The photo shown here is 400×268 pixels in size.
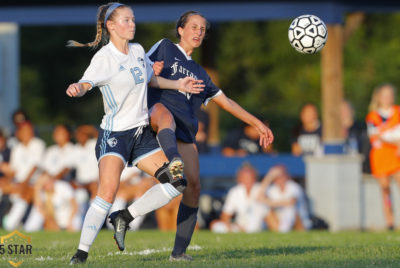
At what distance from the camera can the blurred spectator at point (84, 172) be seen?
14234 mm

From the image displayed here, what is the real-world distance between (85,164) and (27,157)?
97cm

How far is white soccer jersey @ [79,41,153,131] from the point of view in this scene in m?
6.89

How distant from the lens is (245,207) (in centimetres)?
1396

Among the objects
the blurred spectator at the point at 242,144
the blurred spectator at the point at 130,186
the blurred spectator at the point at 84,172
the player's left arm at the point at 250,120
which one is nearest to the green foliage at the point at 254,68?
the blurred spectator at the point at 242,144

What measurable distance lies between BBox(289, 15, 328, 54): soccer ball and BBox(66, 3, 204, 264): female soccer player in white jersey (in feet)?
5.95

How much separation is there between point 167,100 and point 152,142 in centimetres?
50

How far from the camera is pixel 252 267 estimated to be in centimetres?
676

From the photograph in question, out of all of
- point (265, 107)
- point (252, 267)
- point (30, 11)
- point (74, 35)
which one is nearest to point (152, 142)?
point (252, 267)

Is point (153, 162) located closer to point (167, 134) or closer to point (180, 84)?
point (167, 134)

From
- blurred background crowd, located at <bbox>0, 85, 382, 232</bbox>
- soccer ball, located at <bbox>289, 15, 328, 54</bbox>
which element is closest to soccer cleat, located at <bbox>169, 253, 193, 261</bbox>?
soccer ball, located at <bbox>289, 15, 328, 54</bbox>

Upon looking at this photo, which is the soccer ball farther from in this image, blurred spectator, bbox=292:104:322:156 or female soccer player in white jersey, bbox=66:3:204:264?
blurred spectator, bbox=292:104:322:156

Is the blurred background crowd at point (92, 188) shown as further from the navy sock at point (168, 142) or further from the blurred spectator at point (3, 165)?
the navy sock at point (168, 142)

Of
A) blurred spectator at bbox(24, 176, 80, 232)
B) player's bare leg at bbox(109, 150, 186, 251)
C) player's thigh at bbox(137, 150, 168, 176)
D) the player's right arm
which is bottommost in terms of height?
blurred spectator at bbox(24, 176, 80, 232)

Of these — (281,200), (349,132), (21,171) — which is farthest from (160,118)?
(349,132)
